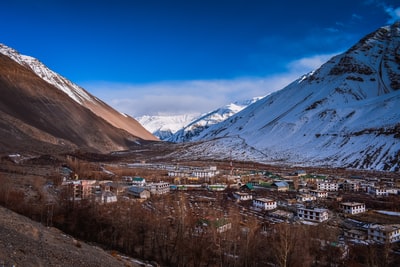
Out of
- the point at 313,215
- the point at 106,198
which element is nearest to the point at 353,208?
the point at 313,215

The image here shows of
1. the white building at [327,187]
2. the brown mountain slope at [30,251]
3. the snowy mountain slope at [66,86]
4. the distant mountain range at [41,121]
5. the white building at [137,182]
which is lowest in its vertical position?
the white building at [327,187]

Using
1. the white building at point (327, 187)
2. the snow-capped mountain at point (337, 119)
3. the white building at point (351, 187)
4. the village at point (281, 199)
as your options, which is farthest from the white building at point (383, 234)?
the snow-capped mountain at point (337, 119)

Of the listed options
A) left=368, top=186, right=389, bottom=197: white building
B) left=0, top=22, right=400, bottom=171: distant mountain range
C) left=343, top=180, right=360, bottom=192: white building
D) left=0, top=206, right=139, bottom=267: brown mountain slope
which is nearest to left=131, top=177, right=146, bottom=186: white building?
left=343, top=180, right=360, bottom=192: white building

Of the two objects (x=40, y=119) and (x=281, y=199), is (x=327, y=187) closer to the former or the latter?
Answer: (x=281, y=199)

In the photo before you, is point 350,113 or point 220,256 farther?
point 350,113

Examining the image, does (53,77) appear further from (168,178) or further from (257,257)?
(257,257)

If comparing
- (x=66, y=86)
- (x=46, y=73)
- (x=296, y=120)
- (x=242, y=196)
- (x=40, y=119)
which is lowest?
(x=242, y=196)

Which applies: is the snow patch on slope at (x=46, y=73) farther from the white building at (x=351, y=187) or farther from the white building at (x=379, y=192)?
the white building at (x=379, y=192)

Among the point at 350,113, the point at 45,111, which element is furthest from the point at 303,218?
the point at 45,111
